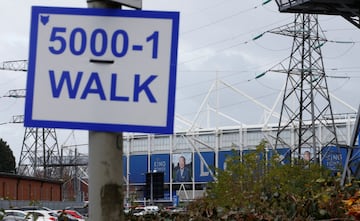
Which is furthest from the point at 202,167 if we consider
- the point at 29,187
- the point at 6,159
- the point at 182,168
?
the point at 29,187

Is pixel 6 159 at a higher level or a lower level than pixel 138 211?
higher

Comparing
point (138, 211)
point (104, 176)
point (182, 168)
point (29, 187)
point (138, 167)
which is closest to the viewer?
point (104, 176)

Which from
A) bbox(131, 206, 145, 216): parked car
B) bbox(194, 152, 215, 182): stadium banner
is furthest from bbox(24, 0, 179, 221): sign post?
bbox(194, 152, 215, 182): stadium banner

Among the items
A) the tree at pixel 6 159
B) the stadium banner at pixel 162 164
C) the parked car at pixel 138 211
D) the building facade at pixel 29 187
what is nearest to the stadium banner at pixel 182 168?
the stadium banner at pixel 162 164

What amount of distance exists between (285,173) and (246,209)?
11.5 m

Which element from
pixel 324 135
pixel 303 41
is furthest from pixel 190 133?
pixel 303 41

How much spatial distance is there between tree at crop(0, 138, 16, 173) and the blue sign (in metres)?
75.3

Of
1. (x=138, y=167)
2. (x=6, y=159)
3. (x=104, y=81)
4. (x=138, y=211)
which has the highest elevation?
(x=138, y=167)

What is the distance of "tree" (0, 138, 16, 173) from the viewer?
253 feet

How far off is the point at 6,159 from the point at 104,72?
3070 inches

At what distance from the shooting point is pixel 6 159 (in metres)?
78.8

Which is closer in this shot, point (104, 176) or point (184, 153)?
point (104, 176)

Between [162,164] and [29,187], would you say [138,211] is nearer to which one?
[29,187]

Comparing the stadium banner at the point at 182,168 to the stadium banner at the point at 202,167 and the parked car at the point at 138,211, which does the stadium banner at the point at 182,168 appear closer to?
the stadium banner at the point at 202,167
